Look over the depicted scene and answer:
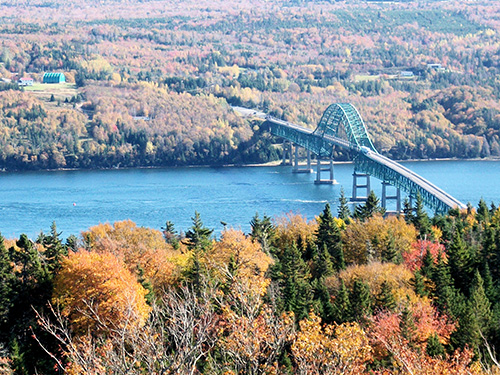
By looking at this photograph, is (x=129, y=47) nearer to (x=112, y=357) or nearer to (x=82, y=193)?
A: (x=82, y=193)

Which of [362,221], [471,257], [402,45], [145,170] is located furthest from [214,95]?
[471,257]

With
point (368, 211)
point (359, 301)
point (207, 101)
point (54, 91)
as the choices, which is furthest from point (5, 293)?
point (54, 91)

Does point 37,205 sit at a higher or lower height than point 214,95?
lower

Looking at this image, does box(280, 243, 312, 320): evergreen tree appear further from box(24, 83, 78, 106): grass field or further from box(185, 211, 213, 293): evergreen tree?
box(24, 83, 78, 106): grass field

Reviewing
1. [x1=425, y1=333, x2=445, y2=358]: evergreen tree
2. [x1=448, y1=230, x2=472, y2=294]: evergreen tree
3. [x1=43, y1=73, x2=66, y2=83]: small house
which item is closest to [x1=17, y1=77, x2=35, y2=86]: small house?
[x1=43, y1=73, x2=66, y2=83]: small house

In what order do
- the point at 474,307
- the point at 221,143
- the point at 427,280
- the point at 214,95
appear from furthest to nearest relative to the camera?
1. the point at 214,95
2. the point at 221,143
3. the point at 427,280
4. the point at 474,307

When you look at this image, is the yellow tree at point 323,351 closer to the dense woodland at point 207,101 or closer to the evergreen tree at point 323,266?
the evergreen tree at point 323,266

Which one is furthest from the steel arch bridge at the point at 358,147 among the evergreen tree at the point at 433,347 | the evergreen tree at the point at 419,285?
the evergreen tree at the point at 433,347
